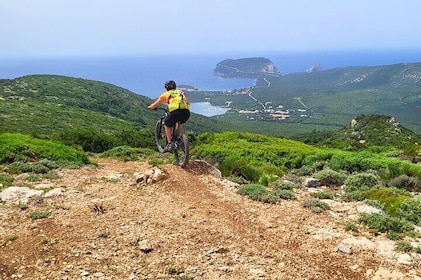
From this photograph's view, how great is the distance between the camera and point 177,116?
→ 11.0 meters

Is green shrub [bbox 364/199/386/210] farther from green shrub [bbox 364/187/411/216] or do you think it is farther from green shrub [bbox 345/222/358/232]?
green shrub [bbox 345/222/358/232]

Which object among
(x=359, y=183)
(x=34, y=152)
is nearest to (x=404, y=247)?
(x=359, y=183)

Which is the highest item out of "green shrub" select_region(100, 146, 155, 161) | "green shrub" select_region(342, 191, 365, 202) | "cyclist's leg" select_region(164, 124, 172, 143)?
"cyclist's leg" select_region(164, 124, 172, 143)

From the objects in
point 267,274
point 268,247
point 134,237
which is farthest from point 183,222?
point 267,274

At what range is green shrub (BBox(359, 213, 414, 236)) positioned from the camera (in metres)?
7.55

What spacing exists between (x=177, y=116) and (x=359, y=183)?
18.9ft

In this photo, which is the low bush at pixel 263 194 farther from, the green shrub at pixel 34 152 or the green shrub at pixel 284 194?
the green shrub at pixel 34 152

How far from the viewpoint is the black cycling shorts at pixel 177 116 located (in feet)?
35.8

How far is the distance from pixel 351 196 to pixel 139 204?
5438 mm

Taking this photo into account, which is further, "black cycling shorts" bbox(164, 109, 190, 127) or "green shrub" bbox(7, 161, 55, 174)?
"green shrub" bbox(7, 161, 55, 174)

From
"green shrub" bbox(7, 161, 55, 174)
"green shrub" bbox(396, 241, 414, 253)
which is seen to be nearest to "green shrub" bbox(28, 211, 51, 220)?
"green shrub" bbox(7, 161, 55, 174)

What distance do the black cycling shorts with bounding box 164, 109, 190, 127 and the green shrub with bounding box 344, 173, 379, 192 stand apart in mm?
5165

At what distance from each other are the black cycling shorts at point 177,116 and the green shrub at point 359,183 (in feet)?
16.9

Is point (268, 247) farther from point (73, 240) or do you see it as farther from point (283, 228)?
point (73, 240)
